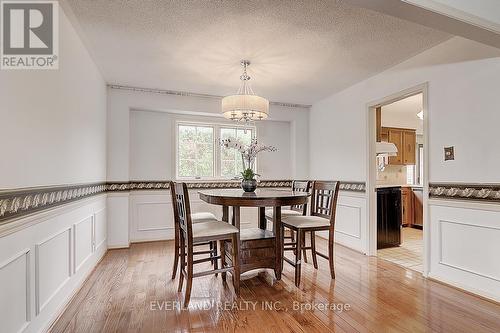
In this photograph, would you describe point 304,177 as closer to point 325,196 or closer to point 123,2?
point 325,196

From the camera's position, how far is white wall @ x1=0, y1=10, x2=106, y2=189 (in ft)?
4.64

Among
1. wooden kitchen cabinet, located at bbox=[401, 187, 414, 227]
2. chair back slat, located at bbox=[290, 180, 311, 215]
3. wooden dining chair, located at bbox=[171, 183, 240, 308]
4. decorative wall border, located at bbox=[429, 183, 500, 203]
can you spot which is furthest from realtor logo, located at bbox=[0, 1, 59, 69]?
wooden kitchen cabinet, located at bbox=[401, 187, 414, 227]

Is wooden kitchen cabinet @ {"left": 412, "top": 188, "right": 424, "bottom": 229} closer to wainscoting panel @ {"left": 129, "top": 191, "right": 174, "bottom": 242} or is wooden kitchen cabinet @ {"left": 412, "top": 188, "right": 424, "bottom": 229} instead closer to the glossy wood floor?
the glossy wood floor

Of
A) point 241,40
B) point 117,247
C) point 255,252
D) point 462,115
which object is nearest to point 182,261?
point 255,252

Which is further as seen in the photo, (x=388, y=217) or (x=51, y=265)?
(x=388, y=217)

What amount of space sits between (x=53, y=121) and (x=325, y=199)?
2.73m

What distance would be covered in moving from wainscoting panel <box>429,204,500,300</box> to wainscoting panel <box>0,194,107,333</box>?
3420 mm

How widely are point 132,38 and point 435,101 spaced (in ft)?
10.3

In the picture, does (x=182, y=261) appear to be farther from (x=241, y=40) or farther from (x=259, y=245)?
(x=241, y=40)

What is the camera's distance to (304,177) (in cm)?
499

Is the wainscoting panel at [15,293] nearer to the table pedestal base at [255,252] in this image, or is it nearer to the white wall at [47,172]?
the white wall at [47,172]

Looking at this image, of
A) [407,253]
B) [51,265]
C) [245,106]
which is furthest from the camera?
[407,253]

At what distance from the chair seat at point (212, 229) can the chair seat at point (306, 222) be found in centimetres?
67

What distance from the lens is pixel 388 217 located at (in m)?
3.89
